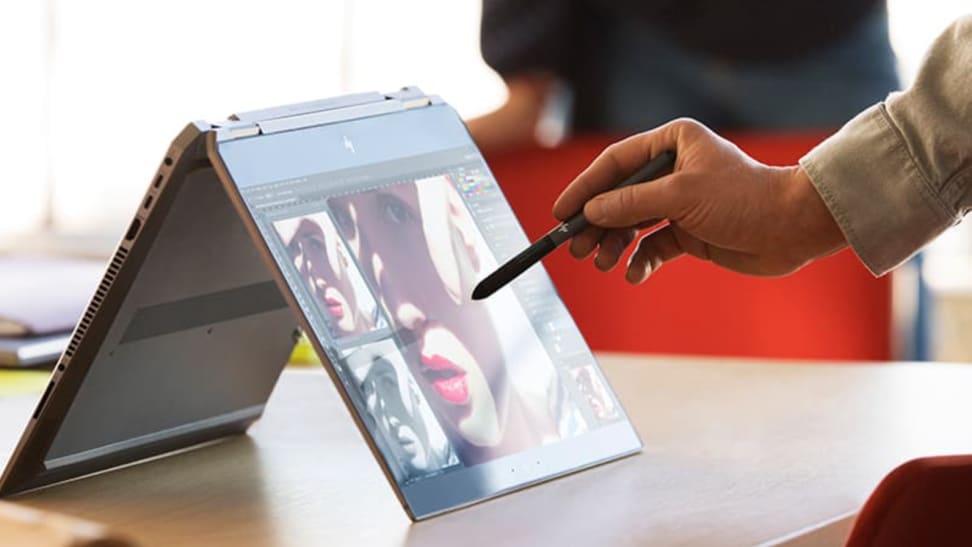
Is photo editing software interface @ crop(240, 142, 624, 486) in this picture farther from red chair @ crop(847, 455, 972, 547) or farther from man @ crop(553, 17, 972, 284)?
red chair @ crop(847, 455, 972, 547)

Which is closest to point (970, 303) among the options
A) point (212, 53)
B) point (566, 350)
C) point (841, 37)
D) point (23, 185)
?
point (841, 37)

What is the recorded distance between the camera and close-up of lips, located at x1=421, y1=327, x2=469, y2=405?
1055 millimetres

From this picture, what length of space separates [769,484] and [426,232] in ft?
0.98

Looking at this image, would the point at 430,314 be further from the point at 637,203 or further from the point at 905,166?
the point at 905,166

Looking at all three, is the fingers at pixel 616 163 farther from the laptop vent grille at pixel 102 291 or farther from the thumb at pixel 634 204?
the laptop vent grille at pixel 102 291

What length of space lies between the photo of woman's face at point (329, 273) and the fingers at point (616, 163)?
208 mm

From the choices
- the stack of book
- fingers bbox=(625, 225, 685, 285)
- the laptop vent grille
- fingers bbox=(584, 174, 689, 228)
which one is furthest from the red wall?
the laptop vent grille

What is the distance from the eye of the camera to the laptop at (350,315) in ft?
3.34

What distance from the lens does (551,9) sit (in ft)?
7.82

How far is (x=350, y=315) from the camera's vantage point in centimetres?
103

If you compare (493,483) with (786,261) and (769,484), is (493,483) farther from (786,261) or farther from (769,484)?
(786,261)

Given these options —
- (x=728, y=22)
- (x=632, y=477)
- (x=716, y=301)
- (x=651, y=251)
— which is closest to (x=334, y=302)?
(x=632, y=477)

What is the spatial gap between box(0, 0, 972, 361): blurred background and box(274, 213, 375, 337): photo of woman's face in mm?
2565

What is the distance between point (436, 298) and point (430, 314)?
17 millimetres
